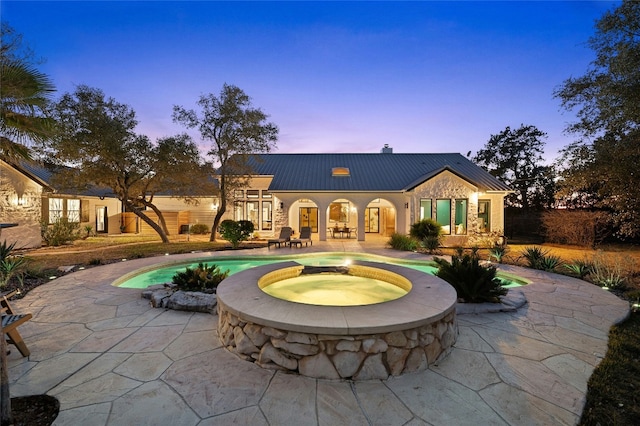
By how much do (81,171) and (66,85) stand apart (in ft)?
12.0

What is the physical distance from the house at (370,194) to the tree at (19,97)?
10.5 m

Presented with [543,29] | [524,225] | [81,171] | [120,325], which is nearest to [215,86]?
[81,171]

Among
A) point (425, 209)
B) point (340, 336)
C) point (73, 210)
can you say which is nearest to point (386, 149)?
point (425, 209)

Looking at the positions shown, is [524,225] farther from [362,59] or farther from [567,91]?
[362,59]

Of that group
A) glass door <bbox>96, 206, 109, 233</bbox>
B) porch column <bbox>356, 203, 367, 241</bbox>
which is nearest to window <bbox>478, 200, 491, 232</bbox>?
porch column <bbox>356, 203, 367, 241</bbox>

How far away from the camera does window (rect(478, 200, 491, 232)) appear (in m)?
16.9

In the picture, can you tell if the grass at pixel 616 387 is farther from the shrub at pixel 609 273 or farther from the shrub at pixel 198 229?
the shrub at pixel 198 229

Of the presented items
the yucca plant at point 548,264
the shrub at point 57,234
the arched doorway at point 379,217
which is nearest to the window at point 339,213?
the arched doorway at point 379,217

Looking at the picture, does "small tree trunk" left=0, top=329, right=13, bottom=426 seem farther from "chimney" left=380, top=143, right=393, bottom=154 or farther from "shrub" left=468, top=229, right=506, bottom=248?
"chimney" left=380, top=143, right=393, bottom=154

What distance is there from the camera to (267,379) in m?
3.03

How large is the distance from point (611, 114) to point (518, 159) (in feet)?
72.4

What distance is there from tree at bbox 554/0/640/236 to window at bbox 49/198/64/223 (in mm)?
24477

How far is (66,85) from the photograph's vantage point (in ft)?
38.9

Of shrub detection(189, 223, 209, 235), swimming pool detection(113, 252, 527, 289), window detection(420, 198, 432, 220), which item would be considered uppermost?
window detection(420, 198, 432, 220)
